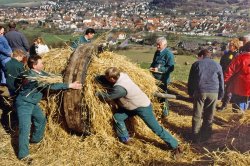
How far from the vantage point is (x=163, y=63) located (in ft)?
22.8

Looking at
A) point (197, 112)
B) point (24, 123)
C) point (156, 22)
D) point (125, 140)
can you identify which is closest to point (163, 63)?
point (197, 112)

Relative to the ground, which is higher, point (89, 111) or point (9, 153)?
point (89, 111)

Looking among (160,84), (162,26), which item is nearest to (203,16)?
→ (162,26)

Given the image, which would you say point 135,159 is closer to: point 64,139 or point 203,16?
point 64,139

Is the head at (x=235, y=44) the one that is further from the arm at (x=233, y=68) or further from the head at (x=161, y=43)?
the head at (x=161, y=43)

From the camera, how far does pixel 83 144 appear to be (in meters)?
5.68

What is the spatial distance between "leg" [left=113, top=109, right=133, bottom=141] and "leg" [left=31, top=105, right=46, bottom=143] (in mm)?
1266

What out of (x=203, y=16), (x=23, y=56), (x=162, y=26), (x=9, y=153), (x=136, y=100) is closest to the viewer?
(x=136, y=100)

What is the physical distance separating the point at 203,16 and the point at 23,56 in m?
66.1

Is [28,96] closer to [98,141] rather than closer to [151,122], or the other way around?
[98,141]

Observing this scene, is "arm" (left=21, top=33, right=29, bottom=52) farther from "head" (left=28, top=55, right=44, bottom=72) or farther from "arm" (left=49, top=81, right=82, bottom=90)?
"arm" (left=49, top=81, right=82, bottom=90)

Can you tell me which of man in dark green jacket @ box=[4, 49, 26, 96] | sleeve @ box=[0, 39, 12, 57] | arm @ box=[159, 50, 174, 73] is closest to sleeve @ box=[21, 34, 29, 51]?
sleeve @ box=[0, 39, 12, 57]

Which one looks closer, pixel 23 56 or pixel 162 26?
pixel 23 56

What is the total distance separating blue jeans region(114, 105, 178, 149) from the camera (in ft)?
17.6
